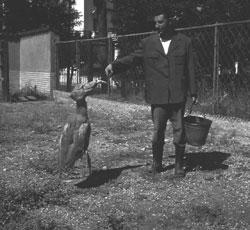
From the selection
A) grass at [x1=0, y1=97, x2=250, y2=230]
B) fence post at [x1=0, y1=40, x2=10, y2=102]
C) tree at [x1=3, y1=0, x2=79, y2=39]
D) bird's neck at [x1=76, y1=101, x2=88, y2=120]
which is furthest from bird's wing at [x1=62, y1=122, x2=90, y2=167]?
tree at [x1=3, y1=0, x2=79, y2=39]

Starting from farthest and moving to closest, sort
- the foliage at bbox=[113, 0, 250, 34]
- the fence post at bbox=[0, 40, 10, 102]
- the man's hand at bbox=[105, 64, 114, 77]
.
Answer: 1. the fence post at bbox=[0, 40, 10, 102]
2. the foliage at bbox=[113, 0, 250, 34]
3. the man's hand at bbox=[105, 64, 114, 77]

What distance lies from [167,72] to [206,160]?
176 cm

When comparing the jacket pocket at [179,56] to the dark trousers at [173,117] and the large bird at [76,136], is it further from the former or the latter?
the large bird at [76,136]

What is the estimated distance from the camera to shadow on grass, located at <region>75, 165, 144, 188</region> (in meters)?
5.28

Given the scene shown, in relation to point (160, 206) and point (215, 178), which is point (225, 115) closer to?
point (215, 178)

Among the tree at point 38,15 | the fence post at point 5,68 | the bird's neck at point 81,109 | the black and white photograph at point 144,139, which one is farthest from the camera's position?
the tree at point 38,15

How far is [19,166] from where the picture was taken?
618 cm

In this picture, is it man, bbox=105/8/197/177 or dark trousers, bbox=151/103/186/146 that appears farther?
dark trousers, bbox=151/103/186/146

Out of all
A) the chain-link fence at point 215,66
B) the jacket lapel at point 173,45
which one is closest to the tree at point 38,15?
the chain-link fence at point 215,66

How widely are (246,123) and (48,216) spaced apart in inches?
212

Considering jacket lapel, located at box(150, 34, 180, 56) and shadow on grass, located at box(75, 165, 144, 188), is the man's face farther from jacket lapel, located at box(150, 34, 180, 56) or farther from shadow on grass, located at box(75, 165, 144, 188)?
shadow on grass, located at box(75, 165, 144, 188)

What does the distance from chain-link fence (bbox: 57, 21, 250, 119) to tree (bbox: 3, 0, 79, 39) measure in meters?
6.63

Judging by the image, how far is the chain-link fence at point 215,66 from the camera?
31.6ft

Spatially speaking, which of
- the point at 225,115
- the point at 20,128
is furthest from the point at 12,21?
the point at 225,115
